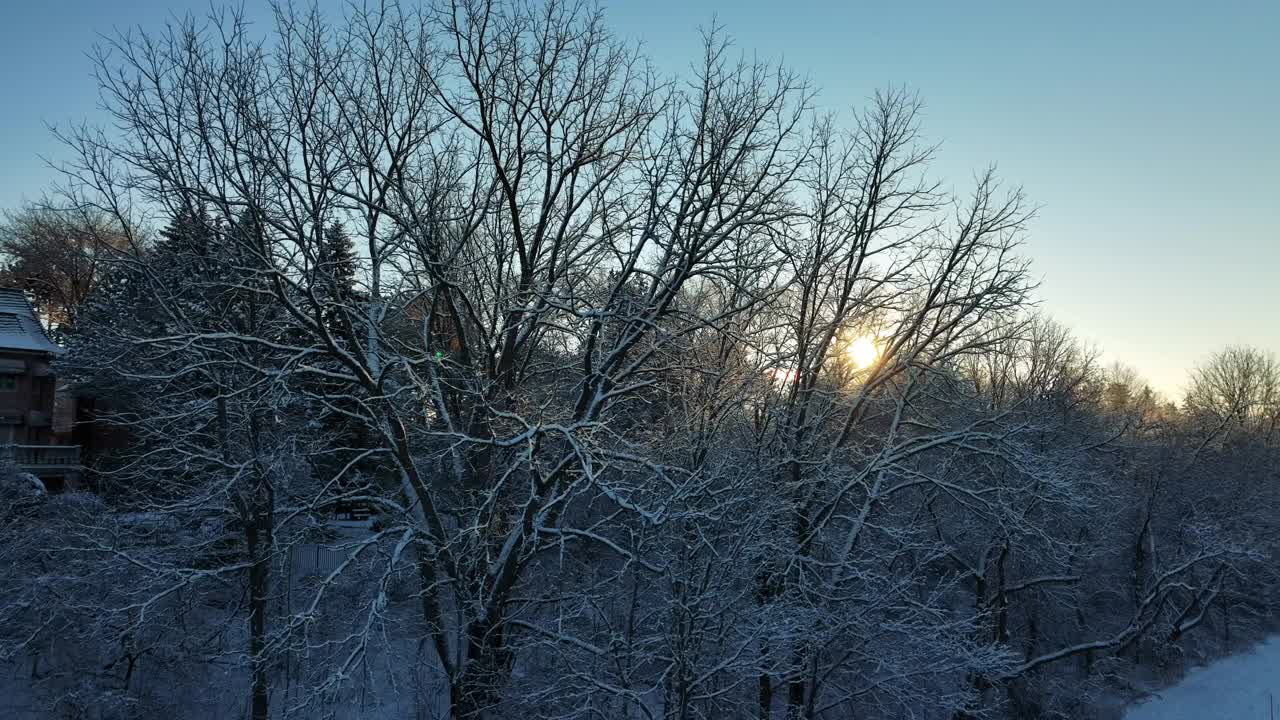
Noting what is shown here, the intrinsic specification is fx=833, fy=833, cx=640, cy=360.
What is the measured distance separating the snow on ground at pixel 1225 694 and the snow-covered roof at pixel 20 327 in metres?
33.7

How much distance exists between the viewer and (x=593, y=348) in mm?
10969

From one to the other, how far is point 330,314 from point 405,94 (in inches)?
124

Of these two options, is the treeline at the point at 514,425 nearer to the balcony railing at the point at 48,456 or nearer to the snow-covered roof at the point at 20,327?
the balcony railing at the point at 48,456

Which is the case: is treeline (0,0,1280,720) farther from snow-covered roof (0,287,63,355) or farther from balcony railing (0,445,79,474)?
snow-covered roof (0,287,63,355)

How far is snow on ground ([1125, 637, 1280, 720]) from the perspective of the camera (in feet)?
73.9

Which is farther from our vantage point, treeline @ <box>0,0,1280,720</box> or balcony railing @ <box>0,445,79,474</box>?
balcony railing @ <box>0,445,79,474</box>

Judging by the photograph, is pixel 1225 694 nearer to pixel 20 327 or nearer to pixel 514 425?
pixel 514 425

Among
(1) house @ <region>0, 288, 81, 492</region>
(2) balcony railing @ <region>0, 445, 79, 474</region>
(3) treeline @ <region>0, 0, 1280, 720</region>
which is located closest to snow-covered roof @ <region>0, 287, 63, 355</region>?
(1) house @ <region>0, 288, 81, 492</region>

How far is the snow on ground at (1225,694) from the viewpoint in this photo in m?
22.5

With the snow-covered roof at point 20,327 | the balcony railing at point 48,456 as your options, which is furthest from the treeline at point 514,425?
the snow-covered roof at point 20,327

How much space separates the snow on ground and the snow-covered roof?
33.7 metres

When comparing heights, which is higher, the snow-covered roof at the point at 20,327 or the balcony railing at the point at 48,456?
the snow-covered roof at the point at 20,327

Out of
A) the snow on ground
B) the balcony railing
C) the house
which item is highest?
the house

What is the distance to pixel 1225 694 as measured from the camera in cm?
2412
